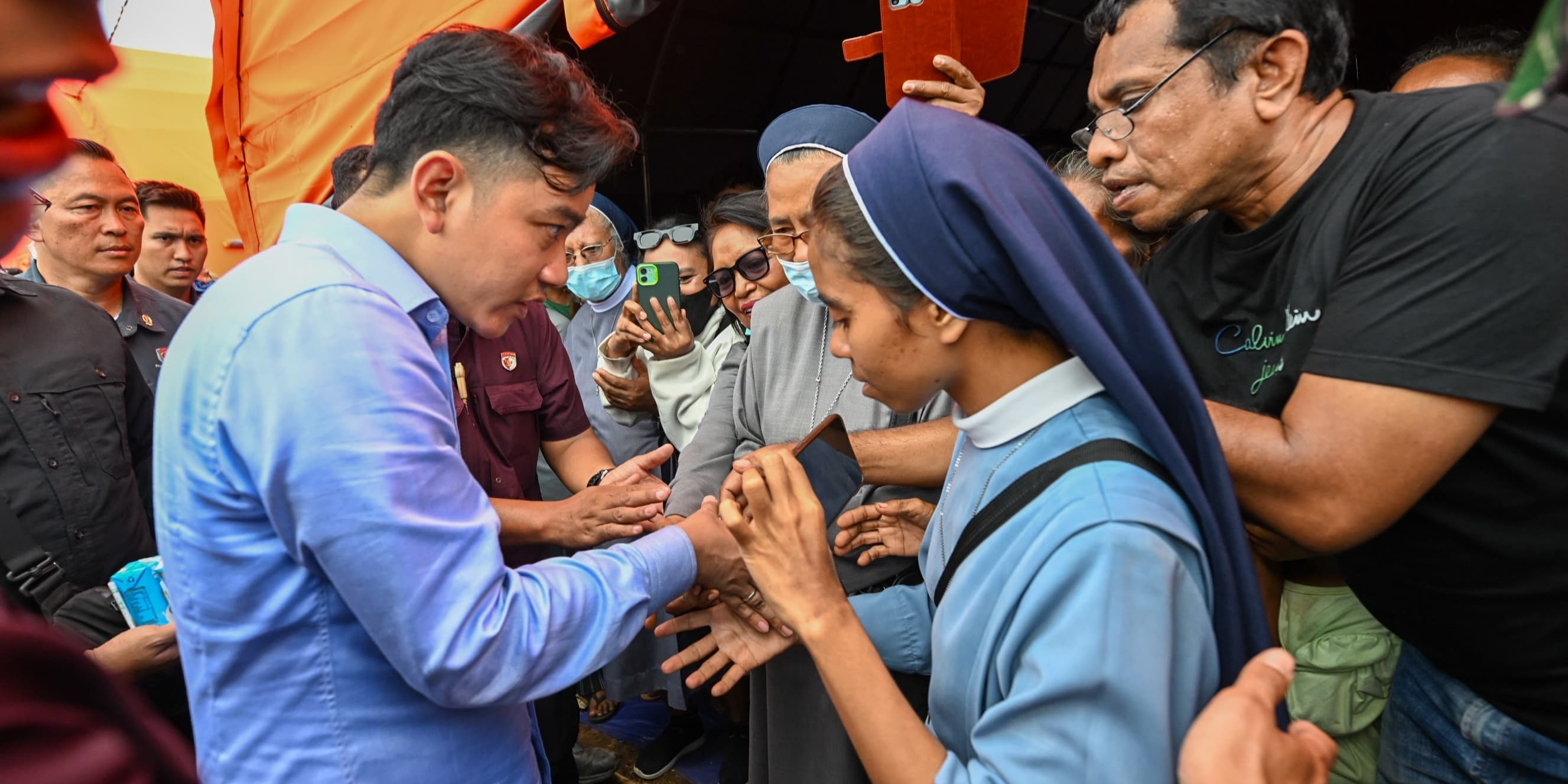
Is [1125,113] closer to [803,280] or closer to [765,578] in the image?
→ [803,280]

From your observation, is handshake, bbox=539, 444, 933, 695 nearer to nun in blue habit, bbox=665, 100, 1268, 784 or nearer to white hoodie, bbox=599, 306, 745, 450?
nun in blue habit, bbox=665, 100, 1268, 784

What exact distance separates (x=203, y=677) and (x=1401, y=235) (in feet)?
6.78

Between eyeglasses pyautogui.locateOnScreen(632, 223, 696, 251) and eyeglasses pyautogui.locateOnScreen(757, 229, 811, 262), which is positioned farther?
eyeglasses pyautogui.locateOnScreen(632, 223, 696, 251)

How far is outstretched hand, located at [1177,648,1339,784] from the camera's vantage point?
90 cm

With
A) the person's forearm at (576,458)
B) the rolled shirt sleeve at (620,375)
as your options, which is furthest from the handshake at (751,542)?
the rolled shirt sleeve at (620,375)

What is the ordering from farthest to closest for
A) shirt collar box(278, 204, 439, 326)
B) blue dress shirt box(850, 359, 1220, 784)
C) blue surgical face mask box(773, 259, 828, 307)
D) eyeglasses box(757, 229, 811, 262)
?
1. eyeglasses box(757, 229, 811, 262)
2. blue surgical face mask box(773, 259, 828, 307)
3. shirt collar box(278, 204, 439, 326)
4. blue dress shirt box(850, 359, 1220, 784)

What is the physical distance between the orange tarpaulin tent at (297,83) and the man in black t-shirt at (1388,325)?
3.62m

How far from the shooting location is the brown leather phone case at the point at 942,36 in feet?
6.68

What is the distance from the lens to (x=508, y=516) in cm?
223

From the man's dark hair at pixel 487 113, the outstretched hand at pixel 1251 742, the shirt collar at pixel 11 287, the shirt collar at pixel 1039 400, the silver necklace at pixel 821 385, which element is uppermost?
the man's dark hair at pixel 487 113

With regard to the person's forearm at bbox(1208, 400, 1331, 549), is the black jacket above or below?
below

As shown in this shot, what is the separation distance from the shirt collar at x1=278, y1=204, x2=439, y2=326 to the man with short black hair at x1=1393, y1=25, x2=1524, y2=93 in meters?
2.70

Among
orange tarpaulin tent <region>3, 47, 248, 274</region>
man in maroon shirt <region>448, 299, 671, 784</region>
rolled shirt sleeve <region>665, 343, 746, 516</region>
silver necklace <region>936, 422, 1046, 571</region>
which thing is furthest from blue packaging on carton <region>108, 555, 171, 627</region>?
orange tarpaulin tent <region>3, 47, 248, 274</region>

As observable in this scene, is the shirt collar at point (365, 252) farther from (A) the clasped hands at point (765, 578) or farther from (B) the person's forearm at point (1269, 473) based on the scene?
(B) the person's forearm at point (1269, 473)
